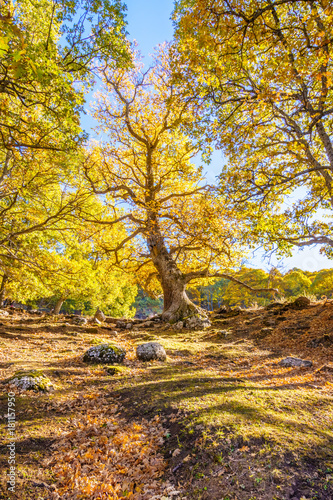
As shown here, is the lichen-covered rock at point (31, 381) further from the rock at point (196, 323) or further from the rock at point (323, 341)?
the rock at point (196, 323)

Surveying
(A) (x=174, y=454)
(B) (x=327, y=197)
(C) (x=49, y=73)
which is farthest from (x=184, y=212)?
(A) (x=174, y=454)

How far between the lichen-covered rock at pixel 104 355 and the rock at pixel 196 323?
19.8 ft

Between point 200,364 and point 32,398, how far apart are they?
13.0 ft

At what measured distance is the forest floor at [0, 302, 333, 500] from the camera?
91.0 inches

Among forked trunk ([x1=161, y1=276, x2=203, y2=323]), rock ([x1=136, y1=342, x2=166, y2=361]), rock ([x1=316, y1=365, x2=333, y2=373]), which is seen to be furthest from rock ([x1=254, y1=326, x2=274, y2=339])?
rock ([x1=136, y1=342, x2=166, y2=361])

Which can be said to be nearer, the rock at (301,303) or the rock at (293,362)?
the rock at (293,362)

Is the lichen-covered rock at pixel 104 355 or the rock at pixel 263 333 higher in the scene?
the lichen-covered rock at pixel 104 355

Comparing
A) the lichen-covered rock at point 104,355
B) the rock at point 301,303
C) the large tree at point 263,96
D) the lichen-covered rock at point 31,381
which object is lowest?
the lichen-covered rock at point 104,355

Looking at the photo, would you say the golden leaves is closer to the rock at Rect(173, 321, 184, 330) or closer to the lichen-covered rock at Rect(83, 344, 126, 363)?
the lichen-covered rock at Rect(83, 344, 126, 363)

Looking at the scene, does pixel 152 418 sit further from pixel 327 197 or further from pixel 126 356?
pixel 327 197

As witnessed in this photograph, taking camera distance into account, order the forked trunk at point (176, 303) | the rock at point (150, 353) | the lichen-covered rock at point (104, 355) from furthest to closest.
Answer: the forked trunk at point (176, 303) < the rock at point (150, 353) < the lichen-covered rock at point (104, 355)

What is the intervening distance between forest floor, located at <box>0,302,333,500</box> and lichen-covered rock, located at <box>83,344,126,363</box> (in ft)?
0.81

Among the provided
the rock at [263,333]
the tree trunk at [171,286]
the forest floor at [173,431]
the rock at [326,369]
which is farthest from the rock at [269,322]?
the rock at [326,369]

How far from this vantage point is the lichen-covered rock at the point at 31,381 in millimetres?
4223
